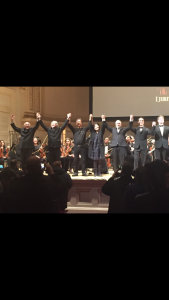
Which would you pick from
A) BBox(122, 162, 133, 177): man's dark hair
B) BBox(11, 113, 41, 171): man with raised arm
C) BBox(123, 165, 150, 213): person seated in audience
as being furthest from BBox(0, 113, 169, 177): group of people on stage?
BBox(123, 165, 150, 213): person seated in audience

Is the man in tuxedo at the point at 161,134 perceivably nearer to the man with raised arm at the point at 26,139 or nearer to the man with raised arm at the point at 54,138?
the man with raised arm at the point at 54,138

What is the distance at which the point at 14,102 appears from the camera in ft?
18.9

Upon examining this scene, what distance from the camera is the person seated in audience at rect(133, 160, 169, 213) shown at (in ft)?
9.70

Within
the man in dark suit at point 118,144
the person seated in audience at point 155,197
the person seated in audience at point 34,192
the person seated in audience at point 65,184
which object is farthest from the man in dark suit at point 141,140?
the person seated in audience at point 34,192

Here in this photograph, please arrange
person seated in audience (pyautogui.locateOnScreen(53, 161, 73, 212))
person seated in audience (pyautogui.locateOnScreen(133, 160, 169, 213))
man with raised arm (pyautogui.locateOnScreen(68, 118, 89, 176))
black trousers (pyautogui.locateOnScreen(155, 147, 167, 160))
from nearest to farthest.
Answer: person seated in audience (pyautogui.locateOnScreen(133, 160, 169, 213)) < person seated in audience (pyautogui.locateOnScreen(53, 161, 73, 212)) < black trousers (pyautogui.locateOnScreen(155, 147, 167, 160)) < man with raised arm (pyautogui.locateOnScreen(68, 118, 89, 176))

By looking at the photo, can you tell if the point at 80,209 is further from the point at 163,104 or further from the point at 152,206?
the point at 163,104

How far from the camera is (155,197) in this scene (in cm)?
298

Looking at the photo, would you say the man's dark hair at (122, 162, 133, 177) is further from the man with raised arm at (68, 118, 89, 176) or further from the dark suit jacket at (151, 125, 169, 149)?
the man with raised arm at (68, 118, 89, 176)

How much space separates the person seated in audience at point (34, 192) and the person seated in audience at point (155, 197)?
2.73ft

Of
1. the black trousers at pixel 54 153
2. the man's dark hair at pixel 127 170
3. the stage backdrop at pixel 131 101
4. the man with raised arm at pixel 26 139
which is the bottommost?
the man's dark hair at pixel 127 170

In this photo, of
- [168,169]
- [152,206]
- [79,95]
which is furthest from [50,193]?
[79,95]

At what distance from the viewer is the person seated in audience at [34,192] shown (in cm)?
300

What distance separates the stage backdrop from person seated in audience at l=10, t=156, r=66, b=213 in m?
4.21

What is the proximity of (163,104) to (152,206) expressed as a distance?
4.23 meters
